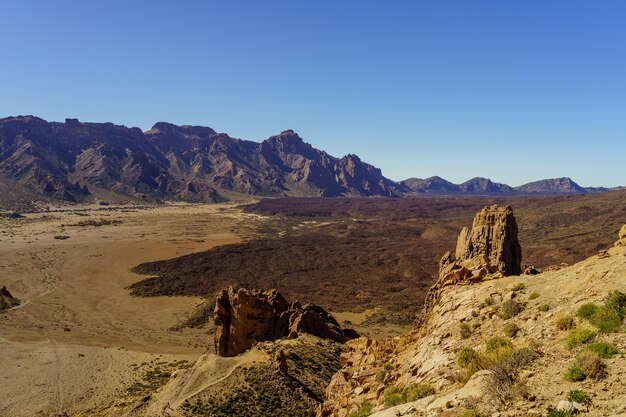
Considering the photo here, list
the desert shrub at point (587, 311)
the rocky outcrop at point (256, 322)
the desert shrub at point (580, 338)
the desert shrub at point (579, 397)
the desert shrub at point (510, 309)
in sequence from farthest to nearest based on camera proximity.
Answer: the rocky outcrop at point (256, 322), the desert shrub at point (510, 309), the desert shrub at point (587, 311), the desert shrub at point (580, 338), the desert shrub at point (579, 397)

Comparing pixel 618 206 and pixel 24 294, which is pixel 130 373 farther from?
pixel 618 206

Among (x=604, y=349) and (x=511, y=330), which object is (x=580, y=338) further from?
(x=511, y=330)

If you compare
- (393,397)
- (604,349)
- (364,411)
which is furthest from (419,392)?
(604,349)

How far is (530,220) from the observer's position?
12544 cm

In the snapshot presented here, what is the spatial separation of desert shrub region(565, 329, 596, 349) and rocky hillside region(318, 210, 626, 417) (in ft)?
0.07

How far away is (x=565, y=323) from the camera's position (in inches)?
468

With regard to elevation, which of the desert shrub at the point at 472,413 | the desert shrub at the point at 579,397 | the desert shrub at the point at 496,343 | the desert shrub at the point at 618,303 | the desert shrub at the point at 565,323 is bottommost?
the desert shrub at the point at 472,413

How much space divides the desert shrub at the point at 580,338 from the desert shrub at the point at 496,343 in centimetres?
169

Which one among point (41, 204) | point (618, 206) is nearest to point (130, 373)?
point (618, 206)

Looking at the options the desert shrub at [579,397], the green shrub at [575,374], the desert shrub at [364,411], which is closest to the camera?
the desert shrub at [579,397]

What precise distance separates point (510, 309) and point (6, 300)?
67400mm

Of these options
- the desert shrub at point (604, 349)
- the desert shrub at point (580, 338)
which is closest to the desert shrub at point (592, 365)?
the desert shrub at point (604, 349)

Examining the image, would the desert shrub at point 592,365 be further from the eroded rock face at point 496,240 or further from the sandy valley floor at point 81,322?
the sandy valley floor at point 81,322

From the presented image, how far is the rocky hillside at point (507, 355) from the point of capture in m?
9.17
